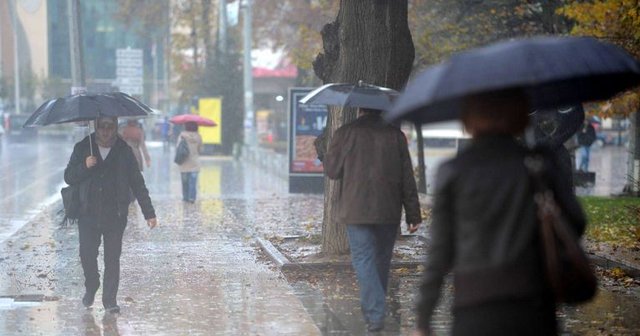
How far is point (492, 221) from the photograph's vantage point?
4324 millimetres

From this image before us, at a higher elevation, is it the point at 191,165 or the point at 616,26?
the point at 616,26

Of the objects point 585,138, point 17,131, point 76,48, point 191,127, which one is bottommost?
point 17,131

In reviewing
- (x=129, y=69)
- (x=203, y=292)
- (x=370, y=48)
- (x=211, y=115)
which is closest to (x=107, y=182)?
(x=203, y=292)

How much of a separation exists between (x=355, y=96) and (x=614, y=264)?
14.0ft

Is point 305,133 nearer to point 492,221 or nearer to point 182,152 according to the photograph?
point 182,152

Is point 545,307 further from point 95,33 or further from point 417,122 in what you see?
point 95,33

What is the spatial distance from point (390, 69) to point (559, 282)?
841cm

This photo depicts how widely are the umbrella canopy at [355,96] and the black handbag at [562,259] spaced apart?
14.0ft

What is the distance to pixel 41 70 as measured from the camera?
81.1 meters

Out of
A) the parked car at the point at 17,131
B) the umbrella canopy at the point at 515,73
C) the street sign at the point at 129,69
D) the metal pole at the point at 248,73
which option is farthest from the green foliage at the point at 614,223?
the parked car at the point at 17,131

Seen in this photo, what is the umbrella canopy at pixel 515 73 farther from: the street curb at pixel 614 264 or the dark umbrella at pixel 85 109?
the street curb at pixel 614 264

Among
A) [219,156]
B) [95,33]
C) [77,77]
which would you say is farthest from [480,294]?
[95,33]

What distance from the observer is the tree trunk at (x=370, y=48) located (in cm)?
1244

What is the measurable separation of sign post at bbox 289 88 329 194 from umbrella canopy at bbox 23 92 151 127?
43.5 feet
